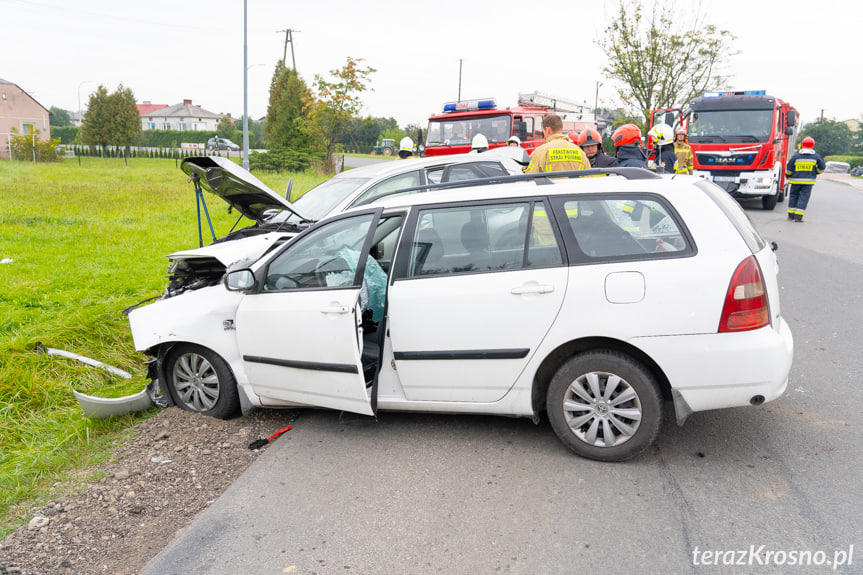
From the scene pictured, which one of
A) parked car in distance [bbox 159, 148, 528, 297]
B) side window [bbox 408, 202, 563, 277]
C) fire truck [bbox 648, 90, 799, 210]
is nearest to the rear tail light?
side window [bbox 408, 202, 563, 277]

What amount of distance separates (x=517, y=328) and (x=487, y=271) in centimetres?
39

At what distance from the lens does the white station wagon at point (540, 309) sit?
3625 mm

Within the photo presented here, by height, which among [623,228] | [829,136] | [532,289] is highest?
[829,136]

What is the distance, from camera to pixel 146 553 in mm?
3320

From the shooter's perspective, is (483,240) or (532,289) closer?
(532,289)

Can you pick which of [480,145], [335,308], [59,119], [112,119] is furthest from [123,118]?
[59,119]

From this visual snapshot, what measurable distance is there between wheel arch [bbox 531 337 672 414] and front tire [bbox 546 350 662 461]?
0.04 m

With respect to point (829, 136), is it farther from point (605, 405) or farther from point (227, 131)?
point (605, 405)

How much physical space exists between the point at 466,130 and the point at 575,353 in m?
12.7

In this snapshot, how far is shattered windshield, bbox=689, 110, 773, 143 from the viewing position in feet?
53.2

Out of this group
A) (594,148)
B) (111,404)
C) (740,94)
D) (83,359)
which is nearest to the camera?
(111,404)

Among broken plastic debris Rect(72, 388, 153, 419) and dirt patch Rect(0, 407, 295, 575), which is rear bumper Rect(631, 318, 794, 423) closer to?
dirt patch Rect(0, 407, 295, 575)

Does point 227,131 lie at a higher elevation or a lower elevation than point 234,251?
higher

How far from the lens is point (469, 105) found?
16.2 m
